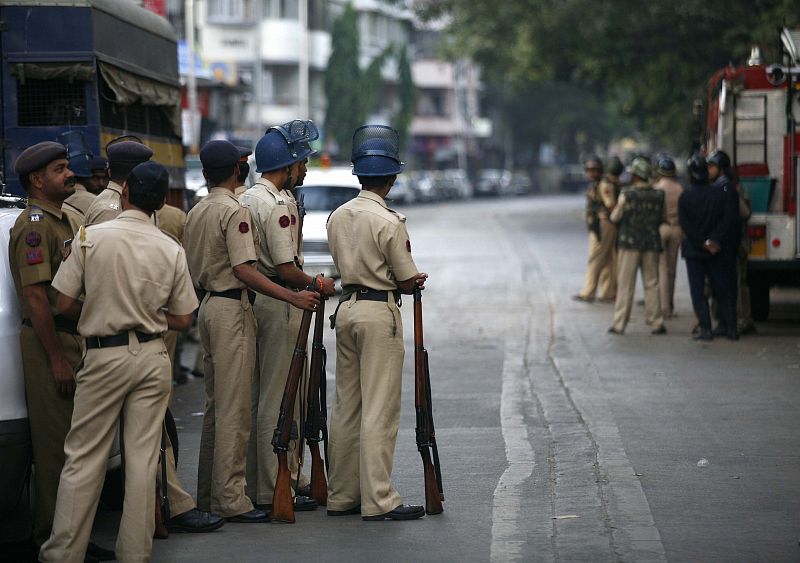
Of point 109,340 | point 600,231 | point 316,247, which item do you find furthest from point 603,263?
point 109,340

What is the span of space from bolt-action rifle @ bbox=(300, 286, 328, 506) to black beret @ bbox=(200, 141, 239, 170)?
2.86 feet

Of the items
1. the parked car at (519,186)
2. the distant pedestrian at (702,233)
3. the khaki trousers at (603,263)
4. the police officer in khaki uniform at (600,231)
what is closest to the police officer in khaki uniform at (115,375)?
the distant pedestrian at (702,233)

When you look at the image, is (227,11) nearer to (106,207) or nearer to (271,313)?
(106,207)

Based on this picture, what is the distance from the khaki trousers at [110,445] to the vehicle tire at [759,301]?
11.5 m

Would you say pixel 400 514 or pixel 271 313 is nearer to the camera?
pixel 400 514

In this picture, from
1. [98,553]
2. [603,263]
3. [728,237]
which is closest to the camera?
[98,553]

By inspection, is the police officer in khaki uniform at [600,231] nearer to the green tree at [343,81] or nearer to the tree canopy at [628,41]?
the tree canopy at [628,41]

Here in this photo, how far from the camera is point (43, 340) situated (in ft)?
20.6

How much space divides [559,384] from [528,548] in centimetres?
Answer: 566

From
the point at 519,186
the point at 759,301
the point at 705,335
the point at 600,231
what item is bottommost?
the point at 519,186

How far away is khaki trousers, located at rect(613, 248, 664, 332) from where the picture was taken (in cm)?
1566

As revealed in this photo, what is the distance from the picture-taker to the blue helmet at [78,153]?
32.3 ft

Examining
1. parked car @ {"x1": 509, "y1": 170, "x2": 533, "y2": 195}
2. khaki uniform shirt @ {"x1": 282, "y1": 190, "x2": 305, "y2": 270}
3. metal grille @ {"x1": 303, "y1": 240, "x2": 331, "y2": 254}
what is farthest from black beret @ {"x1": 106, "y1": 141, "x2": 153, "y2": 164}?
parked car @ {"x1": 509, "y1": 170, "x2": 533, "y2": 195}

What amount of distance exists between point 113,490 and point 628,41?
29.4 meters
